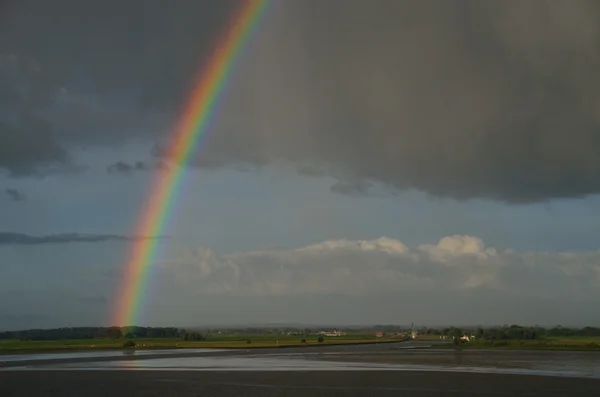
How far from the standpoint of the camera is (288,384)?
5028 centimetres

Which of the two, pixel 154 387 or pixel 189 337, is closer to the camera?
pixel 154 387

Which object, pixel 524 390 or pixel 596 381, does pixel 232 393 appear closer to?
pixel 524 390

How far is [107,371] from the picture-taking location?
65750 millimetres

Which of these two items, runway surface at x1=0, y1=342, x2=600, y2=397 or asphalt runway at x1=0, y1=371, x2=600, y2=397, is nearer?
asphalt runway at x1=0, y1=371, x2=600, y2=397

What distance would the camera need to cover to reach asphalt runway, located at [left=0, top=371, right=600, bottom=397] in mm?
44125

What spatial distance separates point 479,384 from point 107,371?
36857 mm

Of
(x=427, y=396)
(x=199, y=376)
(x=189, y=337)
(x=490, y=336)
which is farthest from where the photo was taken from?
(x=189, y=337)

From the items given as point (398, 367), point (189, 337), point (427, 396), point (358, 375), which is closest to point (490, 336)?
point (189, 337)

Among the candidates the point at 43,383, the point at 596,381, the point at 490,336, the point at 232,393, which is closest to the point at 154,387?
the point at 232,393

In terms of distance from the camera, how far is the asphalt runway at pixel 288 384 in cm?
4412

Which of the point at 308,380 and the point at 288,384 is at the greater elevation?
the point at 308,380

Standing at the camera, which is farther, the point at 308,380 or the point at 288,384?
the point at 308,380

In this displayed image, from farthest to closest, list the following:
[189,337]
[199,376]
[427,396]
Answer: [189,337], [199,376], [427,396]

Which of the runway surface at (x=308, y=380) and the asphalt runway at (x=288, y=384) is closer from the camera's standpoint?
the asphalt runway at (x=288, y=384)
